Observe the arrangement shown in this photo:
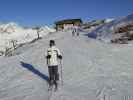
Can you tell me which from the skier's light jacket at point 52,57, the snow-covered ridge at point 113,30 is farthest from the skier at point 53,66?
the snow-covered ridge at point 113,30

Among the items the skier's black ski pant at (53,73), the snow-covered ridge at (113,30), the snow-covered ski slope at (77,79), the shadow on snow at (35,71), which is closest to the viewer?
the snow-covered ski slope at (77,79)

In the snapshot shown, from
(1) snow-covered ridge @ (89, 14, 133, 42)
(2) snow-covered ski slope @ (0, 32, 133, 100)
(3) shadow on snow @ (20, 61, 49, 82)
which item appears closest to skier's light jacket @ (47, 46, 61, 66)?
(2) snow-covered ski slope @ (0, 32, 133, 100)

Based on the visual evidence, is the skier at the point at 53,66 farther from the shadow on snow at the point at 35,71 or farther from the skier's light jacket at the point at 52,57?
the shadow on snow at the point at 35,71

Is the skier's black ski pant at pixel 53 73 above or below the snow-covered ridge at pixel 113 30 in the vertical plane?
below

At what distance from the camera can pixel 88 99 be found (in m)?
9.17

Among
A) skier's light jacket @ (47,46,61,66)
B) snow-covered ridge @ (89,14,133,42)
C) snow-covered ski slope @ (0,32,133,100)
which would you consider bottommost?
snow-covered ski slope @ (0,32,133,100)

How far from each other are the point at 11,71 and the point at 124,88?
26.1 ft

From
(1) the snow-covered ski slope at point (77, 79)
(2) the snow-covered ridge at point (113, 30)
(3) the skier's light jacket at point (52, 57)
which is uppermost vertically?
(2) the snow-covered ridge at point (113, 30)

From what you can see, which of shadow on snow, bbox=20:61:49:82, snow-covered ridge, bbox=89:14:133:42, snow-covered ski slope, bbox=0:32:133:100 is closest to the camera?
snow-covered ski slope, bbox=0:32:133:100

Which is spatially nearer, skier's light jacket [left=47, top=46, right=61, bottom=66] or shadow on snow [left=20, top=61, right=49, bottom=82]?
skier's light jacket [left=47, top=46, right=61, bottom=66]

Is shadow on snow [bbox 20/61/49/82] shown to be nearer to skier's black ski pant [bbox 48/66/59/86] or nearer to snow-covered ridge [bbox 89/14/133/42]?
skier's black ski pant [bbox 48/66/59/86]

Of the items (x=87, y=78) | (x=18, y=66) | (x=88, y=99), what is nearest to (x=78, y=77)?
(x=87, y=78)

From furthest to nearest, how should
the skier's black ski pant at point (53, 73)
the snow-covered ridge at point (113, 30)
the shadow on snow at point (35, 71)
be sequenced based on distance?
the snow-covered ridge at point (113, 30)
the shadow on snow at point (35, 71)
the skier's black ski pant at point (53, 73)

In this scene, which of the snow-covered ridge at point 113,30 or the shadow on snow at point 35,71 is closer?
the shadow on snow at point 35,71
